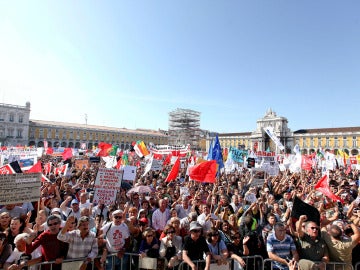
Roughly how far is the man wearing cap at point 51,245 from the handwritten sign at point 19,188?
1.26 m

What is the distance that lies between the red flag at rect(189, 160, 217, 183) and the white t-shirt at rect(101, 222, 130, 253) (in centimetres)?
508

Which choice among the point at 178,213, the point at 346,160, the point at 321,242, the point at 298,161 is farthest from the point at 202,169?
the point at 346,160

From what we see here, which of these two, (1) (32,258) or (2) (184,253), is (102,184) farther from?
(2) (184,253)

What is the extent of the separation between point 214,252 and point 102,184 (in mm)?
2659

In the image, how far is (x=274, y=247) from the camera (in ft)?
13.3

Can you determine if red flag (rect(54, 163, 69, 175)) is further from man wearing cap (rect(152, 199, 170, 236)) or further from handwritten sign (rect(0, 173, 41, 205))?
man wearing cap (rect(152, 199, 170, 236))

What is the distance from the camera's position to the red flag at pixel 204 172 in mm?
9328

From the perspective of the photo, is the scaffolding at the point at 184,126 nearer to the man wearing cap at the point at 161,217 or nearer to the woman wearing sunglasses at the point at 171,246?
the man wearing cap at the point at 161,217

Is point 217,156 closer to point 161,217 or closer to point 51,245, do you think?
point 161,217

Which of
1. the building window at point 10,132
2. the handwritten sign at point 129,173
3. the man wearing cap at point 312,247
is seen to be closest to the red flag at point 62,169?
the handwritten sign at point 129,173

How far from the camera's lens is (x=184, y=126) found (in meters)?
70.7

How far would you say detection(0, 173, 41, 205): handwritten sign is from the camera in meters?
4.55

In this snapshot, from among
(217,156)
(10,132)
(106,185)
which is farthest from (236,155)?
(10,132)

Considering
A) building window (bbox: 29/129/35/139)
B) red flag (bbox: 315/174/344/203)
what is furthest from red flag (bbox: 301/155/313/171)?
building window (bbox: 29/129/35/139)
